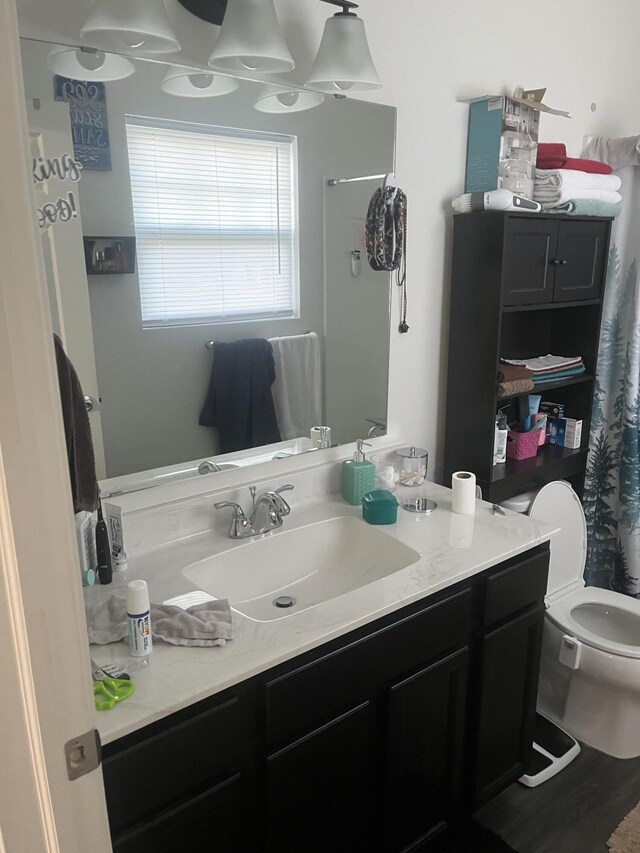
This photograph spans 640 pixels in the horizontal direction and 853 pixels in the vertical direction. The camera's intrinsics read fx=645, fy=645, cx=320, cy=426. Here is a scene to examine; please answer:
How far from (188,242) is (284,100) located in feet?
1.50

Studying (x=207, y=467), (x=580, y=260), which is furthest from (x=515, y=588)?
(x=580, y=260)

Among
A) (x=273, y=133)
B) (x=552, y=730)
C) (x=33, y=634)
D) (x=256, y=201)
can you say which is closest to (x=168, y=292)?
(x=256, y=201)

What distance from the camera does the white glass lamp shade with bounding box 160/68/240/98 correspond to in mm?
1441

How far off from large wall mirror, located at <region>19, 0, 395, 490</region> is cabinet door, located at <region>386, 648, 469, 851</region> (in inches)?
28.3

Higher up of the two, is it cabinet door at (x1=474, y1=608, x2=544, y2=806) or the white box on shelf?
the white box on shelf

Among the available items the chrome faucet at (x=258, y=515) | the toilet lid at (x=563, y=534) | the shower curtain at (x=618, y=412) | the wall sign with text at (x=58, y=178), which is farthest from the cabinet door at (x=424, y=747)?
the shower curtain at (x=618, y=412)

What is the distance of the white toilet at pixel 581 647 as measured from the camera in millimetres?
2006

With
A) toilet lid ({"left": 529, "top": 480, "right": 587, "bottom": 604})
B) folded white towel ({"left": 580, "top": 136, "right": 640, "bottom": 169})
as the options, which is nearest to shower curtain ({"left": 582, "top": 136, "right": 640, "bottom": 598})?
folded white towel ({"left": 580, "top": 136, "right": 640, "bottom": 169})

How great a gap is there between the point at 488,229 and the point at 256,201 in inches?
29.7

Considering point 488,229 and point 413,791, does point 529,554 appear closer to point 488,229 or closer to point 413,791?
point 413,791

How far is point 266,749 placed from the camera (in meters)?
1.24

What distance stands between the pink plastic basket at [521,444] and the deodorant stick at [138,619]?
154cm

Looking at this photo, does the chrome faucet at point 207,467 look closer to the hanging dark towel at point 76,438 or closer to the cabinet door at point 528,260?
the hanging dark towel at point 76,438

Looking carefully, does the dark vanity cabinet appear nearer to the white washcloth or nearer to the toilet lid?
the toilet lid
